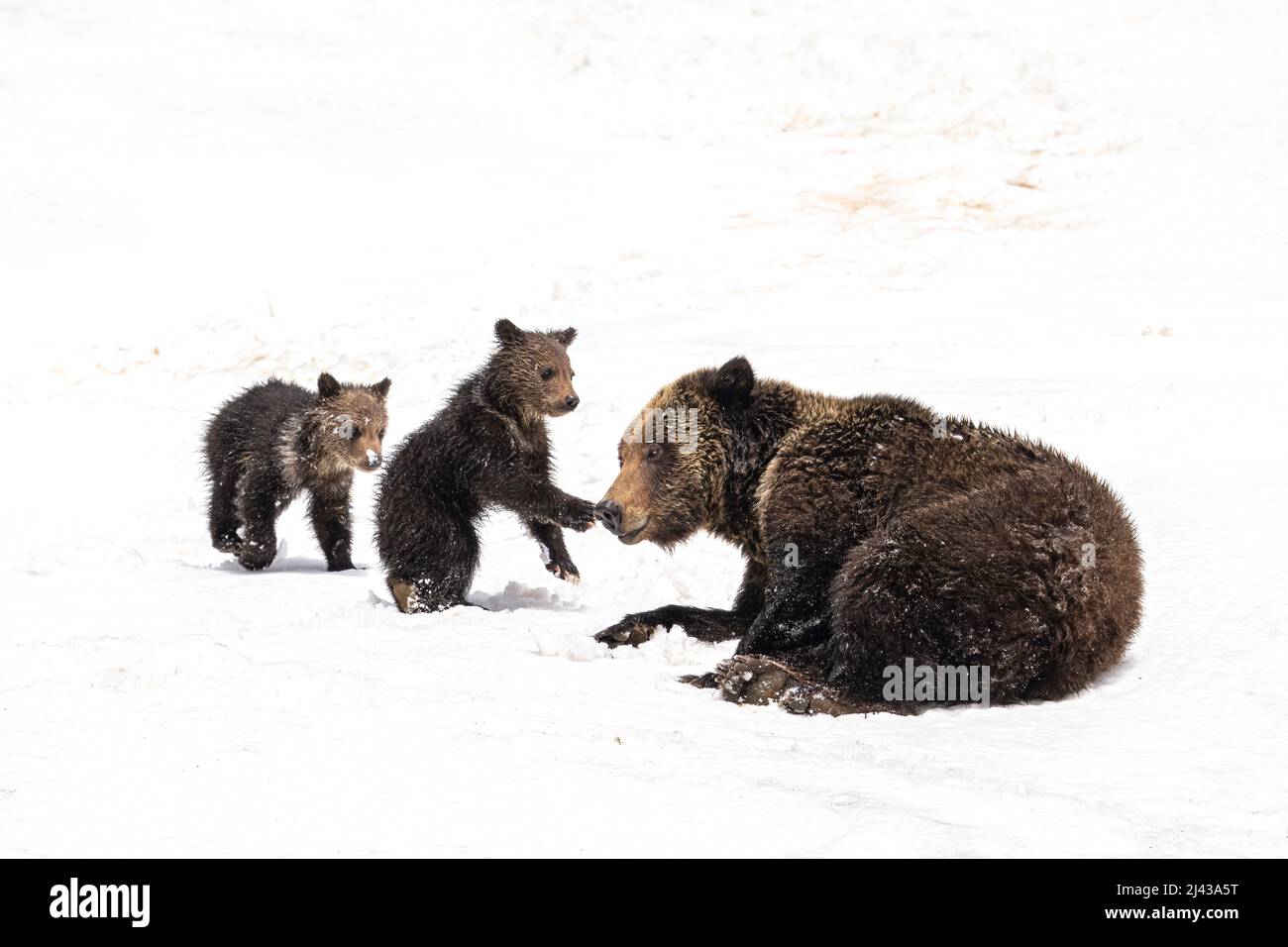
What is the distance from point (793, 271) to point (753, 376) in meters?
12.1

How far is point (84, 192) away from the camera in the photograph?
71.9 ft

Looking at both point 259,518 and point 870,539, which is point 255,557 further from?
point 870,539

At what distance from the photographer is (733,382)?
6.64 meters

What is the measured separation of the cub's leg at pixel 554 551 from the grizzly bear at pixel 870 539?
43.1 inches

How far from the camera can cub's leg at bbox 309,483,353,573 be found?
9883mm

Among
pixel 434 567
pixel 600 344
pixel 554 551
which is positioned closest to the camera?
pixel 434 567

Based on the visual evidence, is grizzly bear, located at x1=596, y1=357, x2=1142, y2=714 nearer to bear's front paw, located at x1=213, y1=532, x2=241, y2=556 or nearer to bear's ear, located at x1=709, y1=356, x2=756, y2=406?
bear's ear, located at x1=709, y1=356, x2=756, y2=406

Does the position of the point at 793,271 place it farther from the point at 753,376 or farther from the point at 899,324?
the point at 753,376

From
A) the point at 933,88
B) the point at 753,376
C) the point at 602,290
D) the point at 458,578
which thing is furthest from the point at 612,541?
the point at 933,88

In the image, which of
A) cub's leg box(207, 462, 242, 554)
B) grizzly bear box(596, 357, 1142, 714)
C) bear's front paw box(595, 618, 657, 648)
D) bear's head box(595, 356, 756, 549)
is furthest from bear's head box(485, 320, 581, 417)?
cub's leg box(207, 462, 242, 554)

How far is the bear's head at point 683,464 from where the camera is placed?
21.9ft

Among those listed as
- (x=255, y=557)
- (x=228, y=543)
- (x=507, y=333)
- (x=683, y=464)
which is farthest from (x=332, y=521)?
(x=683, y=464)

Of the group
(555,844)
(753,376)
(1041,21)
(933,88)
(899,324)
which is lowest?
(555,844)

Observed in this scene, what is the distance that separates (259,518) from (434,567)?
8.53 ft
